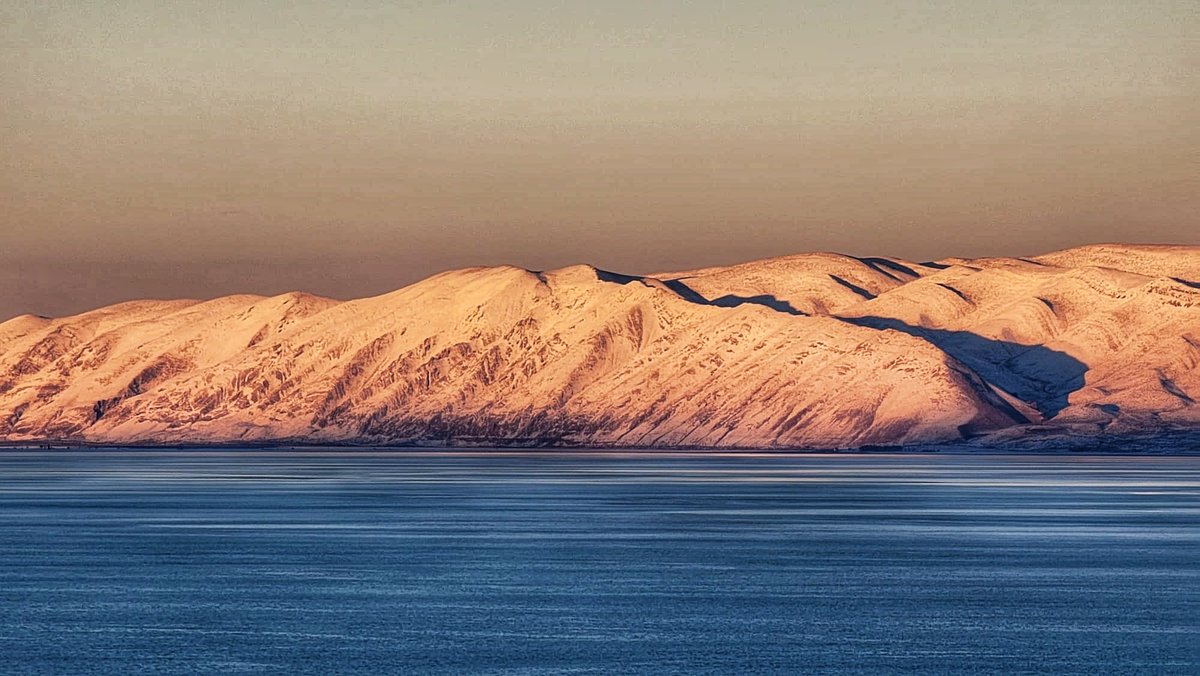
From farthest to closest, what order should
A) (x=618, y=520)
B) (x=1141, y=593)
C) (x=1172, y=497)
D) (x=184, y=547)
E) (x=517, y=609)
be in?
1. (x=1172, y=497)
2. (x=618, y=520)
3. (x=184, y=547)
4. (x=1141, y=593)
5. (x=517, y=609)

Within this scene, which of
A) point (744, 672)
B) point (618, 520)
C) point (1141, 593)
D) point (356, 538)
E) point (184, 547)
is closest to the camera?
point (744, 672)

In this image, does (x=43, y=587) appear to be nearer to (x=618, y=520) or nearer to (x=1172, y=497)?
(x=618, y=520)

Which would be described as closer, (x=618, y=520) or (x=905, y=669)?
(x=905, y=669)

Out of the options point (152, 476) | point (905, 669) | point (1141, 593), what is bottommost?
point (152, 476)

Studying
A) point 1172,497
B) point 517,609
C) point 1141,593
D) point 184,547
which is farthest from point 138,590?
point 1172,497

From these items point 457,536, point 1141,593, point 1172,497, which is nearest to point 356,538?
point 457,536

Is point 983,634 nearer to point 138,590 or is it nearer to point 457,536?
point 138,590

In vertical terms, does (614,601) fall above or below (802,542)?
above
